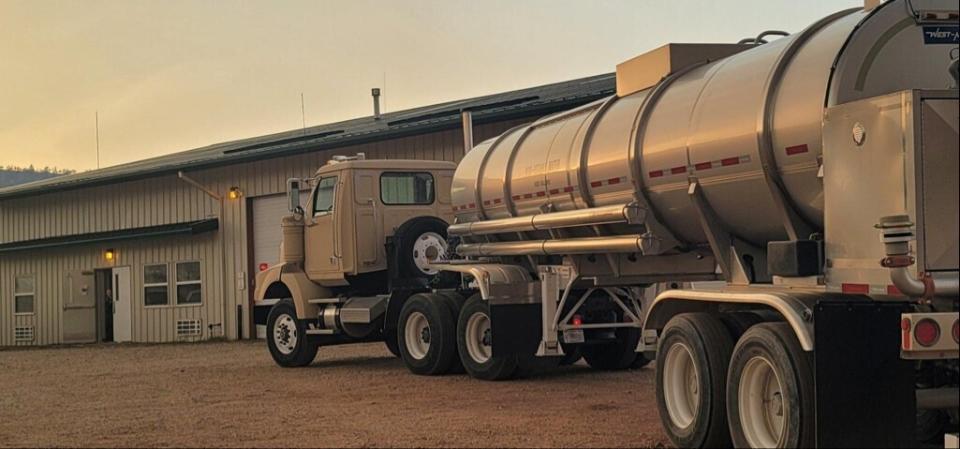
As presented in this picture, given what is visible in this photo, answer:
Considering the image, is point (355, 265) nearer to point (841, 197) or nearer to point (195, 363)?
point (195, 363)

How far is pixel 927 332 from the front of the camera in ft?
21.7

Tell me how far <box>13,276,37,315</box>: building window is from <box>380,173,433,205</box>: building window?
75.4 feet

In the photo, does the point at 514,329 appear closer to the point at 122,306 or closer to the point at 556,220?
the point at 556,220

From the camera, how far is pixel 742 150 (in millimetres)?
9000

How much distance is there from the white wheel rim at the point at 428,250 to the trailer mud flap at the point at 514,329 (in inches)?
125

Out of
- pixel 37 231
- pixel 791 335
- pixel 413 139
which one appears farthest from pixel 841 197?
pixel 37 231

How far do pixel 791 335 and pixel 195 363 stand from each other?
1536 centimetres

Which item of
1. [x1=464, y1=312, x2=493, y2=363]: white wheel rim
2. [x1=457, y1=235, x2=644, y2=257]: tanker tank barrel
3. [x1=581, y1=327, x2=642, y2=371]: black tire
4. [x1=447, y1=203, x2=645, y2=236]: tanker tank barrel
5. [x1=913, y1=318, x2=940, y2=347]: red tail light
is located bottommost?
[x1=581, y1=327, x2=642, y2=371]: black tire

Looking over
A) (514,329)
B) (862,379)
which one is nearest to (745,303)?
(862,379)

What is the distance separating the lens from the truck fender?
18.4 meters

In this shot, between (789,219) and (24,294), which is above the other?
(789,219)

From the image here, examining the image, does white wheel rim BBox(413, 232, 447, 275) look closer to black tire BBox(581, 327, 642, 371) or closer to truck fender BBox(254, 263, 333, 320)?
truck fender BBox(254, 263, 333, 320)

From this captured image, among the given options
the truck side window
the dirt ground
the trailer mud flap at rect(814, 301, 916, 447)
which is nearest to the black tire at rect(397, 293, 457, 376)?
the dirt ground

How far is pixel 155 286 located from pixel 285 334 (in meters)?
15.1
